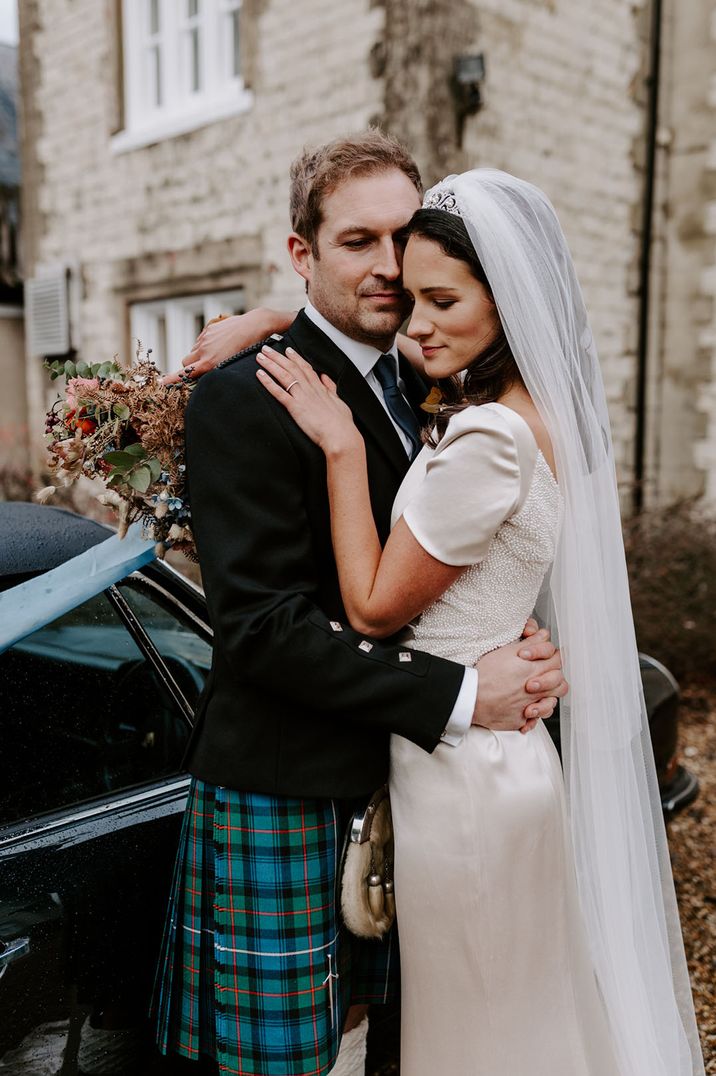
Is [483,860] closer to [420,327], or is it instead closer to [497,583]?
[497,583]

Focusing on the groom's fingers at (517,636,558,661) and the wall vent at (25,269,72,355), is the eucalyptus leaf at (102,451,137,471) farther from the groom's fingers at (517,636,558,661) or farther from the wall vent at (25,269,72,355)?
the wall vent at (25,269,72,355)

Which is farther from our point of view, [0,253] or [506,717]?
[0,253]

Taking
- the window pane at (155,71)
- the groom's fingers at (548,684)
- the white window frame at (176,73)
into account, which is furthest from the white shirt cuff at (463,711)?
the window pane at (155,71)

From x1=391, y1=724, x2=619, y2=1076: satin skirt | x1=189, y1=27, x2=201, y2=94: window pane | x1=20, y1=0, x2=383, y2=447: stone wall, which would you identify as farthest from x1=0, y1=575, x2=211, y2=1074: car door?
x1=189, y1=27, x2=201, y2=94: window pane

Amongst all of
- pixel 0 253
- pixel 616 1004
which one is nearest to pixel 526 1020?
pixel 616 1004

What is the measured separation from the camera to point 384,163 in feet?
5.85

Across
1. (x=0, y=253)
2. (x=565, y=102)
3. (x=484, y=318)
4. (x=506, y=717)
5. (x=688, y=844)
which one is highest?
(x=565, y=102)

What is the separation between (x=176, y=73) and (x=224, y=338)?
22.8ft

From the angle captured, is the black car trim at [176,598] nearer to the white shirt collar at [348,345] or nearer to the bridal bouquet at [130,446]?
the bridal bouquet at [130,446]

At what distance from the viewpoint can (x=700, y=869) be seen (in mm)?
3820

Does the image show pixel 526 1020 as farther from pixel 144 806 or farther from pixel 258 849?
pixel 144 806

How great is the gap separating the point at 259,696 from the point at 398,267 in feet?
2.82

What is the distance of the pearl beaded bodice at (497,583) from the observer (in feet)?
5.31

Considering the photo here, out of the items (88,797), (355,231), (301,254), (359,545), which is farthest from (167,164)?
(359,545)
